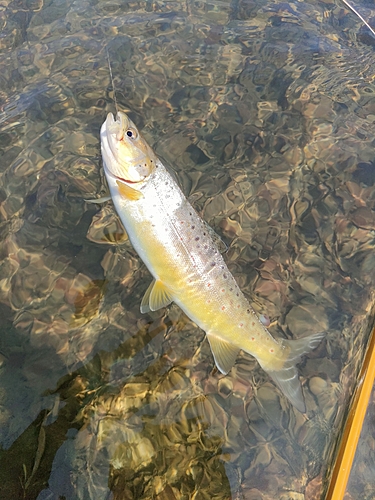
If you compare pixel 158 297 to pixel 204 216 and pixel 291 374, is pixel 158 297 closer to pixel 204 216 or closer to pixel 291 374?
pixel 291 374

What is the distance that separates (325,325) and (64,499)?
8.48ft

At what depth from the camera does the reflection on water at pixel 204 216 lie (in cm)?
340

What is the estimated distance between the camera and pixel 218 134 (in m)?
4.99

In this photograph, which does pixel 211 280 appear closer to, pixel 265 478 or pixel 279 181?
pixel 265 478

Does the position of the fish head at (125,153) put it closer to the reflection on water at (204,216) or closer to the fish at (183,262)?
the fish at (183,262)

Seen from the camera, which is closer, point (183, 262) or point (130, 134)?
point (183, 262)

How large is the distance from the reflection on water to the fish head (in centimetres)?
111

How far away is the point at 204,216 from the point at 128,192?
1.42m

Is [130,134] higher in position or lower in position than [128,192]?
higher

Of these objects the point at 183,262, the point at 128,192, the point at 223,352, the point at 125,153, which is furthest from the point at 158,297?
the point at 125,153

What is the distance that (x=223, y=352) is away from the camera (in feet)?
10.5

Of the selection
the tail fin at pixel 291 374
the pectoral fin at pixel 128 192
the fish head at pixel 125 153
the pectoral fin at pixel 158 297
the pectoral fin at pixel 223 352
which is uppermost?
the fish head at pixel 125 153

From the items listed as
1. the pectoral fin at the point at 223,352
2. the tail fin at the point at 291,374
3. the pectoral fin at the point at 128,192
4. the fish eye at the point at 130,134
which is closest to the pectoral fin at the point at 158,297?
the pectoral fin at the point at 223,352

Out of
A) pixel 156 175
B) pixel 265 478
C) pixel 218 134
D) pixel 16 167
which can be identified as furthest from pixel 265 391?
pixel 16 167
